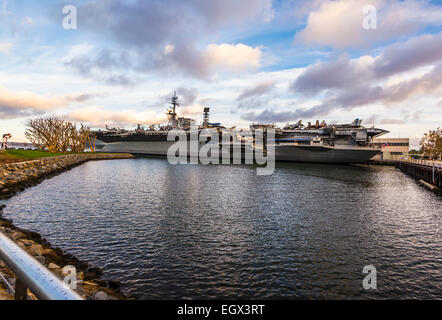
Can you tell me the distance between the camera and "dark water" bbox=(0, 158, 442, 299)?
8.13m

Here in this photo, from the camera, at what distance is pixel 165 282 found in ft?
26.6

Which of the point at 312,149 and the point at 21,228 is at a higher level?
the point at 312,149

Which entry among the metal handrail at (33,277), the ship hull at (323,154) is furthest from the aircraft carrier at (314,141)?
the metal handrail at (33,277)

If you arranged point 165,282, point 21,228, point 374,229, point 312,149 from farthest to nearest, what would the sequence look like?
point 312,149, point 374,229, point 21,228, point 165,282

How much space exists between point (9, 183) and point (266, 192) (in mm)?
23249

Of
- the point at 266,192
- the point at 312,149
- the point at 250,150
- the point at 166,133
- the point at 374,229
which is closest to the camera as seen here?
the point at 374,229

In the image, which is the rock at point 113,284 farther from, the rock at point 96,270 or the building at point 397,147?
the building at point 397,147

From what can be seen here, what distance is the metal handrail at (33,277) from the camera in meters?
1.73

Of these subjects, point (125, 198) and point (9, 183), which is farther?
point (9, 183)

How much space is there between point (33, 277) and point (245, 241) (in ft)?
34.0

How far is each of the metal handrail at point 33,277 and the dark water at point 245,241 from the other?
6011 millimetres

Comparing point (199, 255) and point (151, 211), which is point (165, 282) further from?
point (151, 211)
